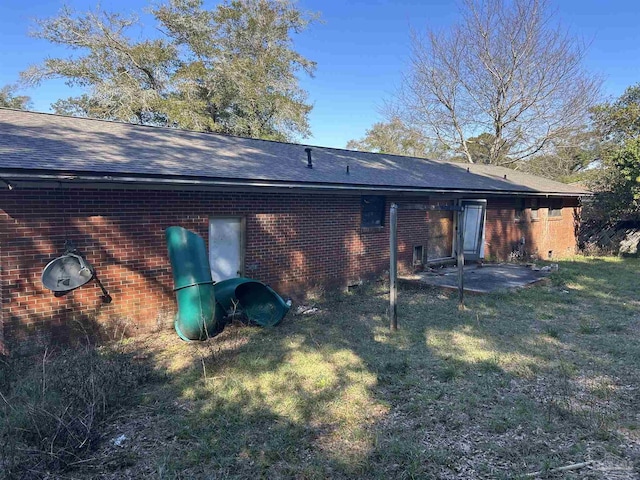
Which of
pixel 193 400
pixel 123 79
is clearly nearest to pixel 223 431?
pixel 193 400

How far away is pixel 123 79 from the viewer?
20.8 meters

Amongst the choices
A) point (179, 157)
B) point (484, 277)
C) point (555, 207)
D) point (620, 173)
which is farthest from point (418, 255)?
point (620, 173)

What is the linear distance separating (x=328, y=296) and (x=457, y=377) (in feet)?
16.0

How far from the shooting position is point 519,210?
15406 millimetres

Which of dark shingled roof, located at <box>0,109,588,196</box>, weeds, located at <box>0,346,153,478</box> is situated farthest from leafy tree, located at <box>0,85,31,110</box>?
weeds, located at <box>0,346,153,478</box>

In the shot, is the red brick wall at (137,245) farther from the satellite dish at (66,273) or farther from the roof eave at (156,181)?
the roof eave at (156,181)

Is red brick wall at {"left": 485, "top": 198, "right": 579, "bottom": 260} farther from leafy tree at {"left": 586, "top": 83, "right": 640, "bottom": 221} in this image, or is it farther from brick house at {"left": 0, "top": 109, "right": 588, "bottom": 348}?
brick house at {"left": 0, "top": 109, "right": 588, "bottom": 348}

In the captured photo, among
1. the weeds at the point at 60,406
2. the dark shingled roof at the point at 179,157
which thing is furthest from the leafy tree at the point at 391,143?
the weeds at the point at 60,406

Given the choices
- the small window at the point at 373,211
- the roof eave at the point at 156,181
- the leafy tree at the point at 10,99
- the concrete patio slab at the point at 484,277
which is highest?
the leafy tree at the point at 10,99

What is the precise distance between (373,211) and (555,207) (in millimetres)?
10460

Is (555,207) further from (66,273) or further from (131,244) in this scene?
(66,273)

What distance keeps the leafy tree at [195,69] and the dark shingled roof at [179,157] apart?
419 inches

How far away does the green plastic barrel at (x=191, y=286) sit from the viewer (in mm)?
6211

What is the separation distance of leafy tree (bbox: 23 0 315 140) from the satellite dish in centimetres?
1523
